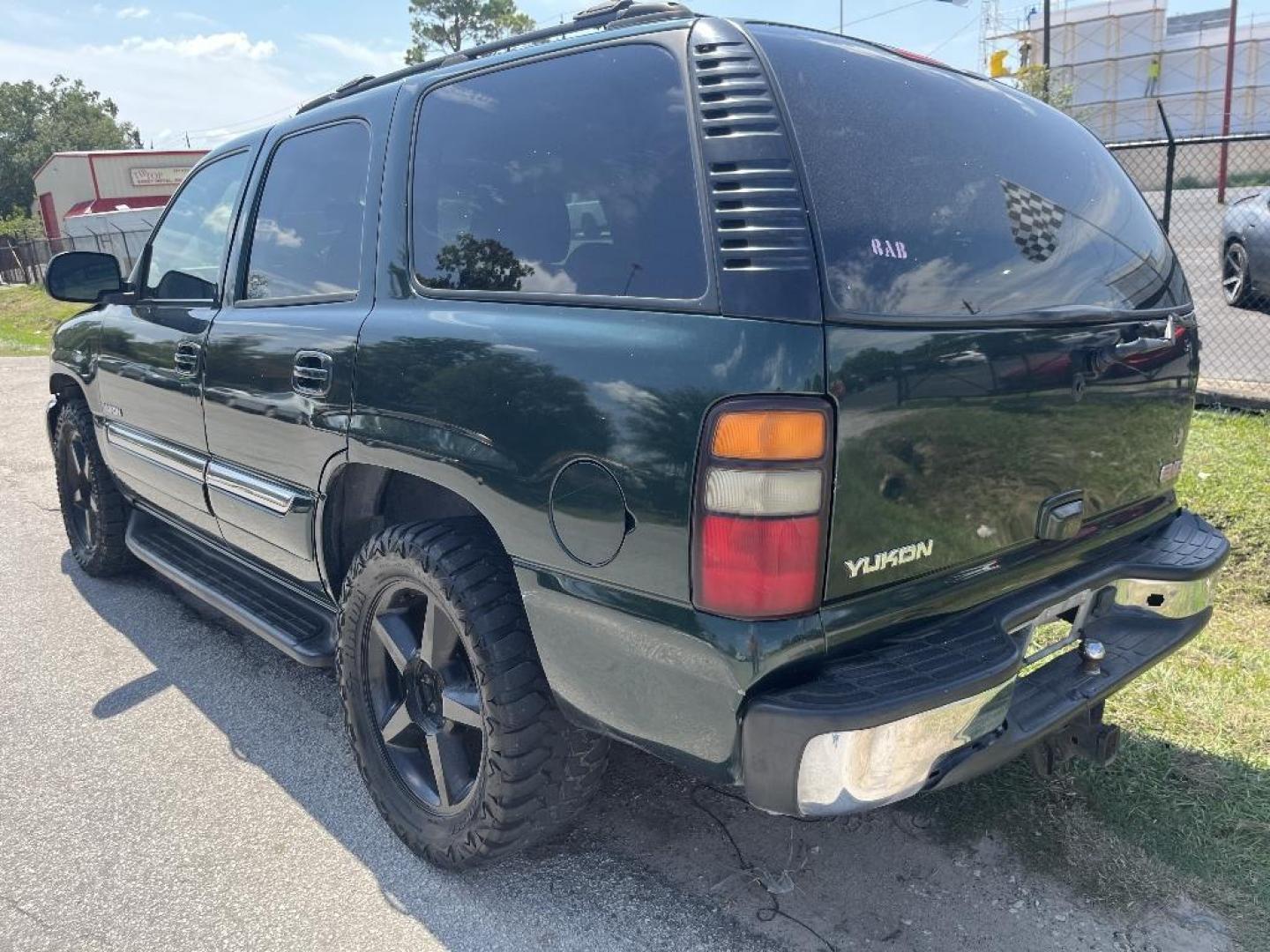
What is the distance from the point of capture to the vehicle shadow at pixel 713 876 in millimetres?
2322

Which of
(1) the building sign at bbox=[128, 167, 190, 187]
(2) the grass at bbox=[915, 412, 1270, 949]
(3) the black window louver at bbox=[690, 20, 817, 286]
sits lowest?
(2) the grass at bbox=[915, 412, 1270, 949]

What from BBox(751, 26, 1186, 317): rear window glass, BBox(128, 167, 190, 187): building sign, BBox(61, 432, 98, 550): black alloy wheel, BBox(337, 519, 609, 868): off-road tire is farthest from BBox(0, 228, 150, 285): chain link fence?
BBox(751, 26, 1186, 317): rear window glass

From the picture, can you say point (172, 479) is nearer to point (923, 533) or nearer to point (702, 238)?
point (702, 238)

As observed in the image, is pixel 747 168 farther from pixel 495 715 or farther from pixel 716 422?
pixel 495 715

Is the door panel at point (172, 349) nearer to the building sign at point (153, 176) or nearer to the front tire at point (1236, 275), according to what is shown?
the front tire at point (1236, 275)

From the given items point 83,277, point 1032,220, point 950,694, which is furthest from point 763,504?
point 83,277

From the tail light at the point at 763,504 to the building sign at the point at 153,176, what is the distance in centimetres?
3637

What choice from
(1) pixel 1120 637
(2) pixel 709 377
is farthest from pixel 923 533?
(1) pixel 1120 637

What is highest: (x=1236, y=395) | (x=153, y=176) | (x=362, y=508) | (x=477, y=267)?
(x=153, y=176)

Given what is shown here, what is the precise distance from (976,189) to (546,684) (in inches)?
59.1

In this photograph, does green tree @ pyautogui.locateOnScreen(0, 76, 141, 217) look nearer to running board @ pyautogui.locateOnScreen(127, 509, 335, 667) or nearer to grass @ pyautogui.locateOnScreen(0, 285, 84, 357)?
grass @ pyautogui.locateOnScreen(0, 285, 84, 357)

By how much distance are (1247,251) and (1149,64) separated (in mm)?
48271

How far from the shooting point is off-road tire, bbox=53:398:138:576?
4582mm

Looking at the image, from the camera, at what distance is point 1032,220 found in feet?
7.38
